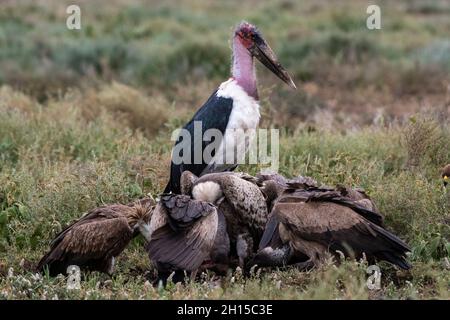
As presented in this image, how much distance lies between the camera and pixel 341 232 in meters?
5.93

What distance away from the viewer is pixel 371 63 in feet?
49.2

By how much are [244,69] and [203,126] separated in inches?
21.7

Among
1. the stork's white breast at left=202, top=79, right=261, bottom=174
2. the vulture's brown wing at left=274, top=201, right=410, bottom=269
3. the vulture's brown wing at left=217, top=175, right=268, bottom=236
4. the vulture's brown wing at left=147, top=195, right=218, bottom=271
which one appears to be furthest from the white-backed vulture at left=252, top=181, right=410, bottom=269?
the stork's white breast at left=202, top=79, right=261, bottom=174

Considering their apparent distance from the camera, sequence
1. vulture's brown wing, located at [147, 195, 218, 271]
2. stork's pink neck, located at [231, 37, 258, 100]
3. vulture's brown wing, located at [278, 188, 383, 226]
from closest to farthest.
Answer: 1. vulture's brown wing, located at [147, 195, 218, 271]
2. vulture's brown wing, located at [278, 188, 383, 226]
3. stork's pink neck, located at [231, 37, 258, 100]

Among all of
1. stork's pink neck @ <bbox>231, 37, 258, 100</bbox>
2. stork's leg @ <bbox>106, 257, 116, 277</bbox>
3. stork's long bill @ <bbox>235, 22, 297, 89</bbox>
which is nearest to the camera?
stork's leg @ <bbox>106, 257, 116, 277</bbox>

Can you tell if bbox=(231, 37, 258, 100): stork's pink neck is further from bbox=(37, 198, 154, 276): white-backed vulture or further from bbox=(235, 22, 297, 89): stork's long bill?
bbox=(37, 198, 154, 276): white-backed vulture

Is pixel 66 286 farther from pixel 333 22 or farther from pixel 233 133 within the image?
pixel 333 22

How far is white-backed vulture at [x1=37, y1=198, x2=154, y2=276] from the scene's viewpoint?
605 centimetres

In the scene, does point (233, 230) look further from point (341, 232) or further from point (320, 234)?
point (341, 232)

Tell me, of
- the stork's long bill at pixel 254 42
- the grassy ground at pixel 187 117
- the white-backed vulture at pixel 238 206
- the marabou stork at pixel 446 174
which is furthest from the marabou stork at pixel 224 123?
the marabou stork at pixel 446 174

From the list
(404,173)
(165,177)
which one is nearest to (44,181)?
(165,177)

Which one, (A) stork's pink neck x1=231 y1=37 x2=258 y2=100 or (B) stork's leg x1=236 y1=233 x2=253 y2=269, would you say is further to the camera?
(A) stork's pink neck x1=231 y1=37 x2=258 y2=100

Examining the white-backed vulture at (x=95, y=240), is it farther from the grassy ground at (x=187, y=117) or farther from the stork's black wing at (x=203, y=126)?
the stork's black wing at (x=203, y=126)

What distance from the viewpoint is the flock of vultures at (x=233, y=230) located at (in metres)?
5.89
